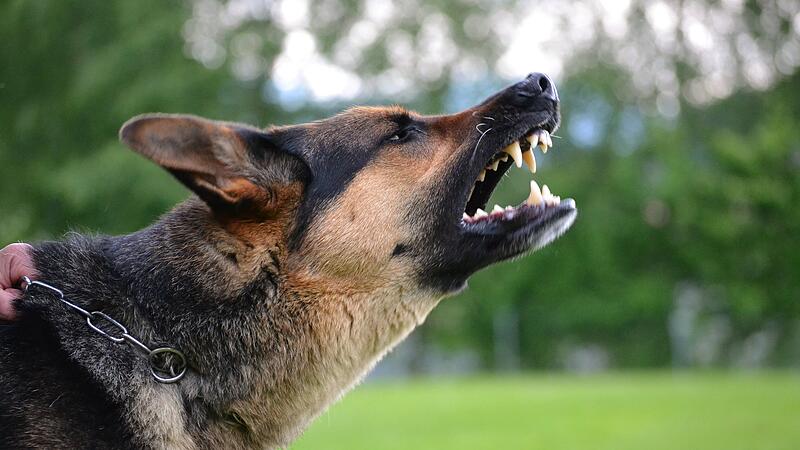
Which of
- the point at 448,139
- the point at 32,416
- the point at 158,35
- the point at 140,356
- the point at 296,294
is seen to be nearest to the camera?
the point at 32,416

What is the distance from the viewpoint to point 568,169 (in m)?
36.0

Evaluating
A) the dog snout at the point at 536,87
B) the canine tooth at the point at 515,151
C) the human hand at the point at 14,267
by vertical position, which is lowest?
the human hand at the point at 14,267

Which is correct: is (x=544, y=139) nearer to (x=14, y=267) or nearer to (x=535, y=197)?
(x=535, y=197)

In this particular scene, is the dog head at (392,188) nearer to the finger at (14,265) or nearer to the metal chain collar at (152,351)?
the metal chain collar at (152,351)

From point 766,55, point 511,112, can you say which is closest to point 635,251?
point 766,55

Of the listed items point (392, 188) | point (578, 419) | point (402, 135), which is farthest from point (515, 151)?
point (578, 419)

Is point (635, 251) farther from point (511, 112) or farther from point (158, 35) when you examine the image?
point (511, 112)

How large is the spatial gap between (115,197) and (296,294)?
16653 millimetres

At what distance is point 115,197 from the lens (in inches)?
771

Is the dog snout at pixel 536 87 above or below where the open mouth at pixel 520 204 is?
above

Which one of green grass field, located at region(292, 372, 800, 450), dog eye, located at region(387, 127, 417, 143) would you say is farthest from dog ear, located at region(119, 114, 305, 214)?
green grass field, located at region(292, 372, 800, 450)

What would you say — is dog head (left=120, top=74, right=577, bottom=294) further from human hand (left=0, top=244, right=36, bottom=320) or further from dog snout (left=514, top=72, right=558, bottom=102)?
human hand (left=0, top=244, right=36, bottom=320)

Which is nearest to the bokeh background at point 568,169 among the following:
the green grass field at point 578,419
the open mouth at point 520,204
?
the green grass field at point 578,419

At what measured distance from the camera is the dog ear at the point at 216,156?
3.38 meters
